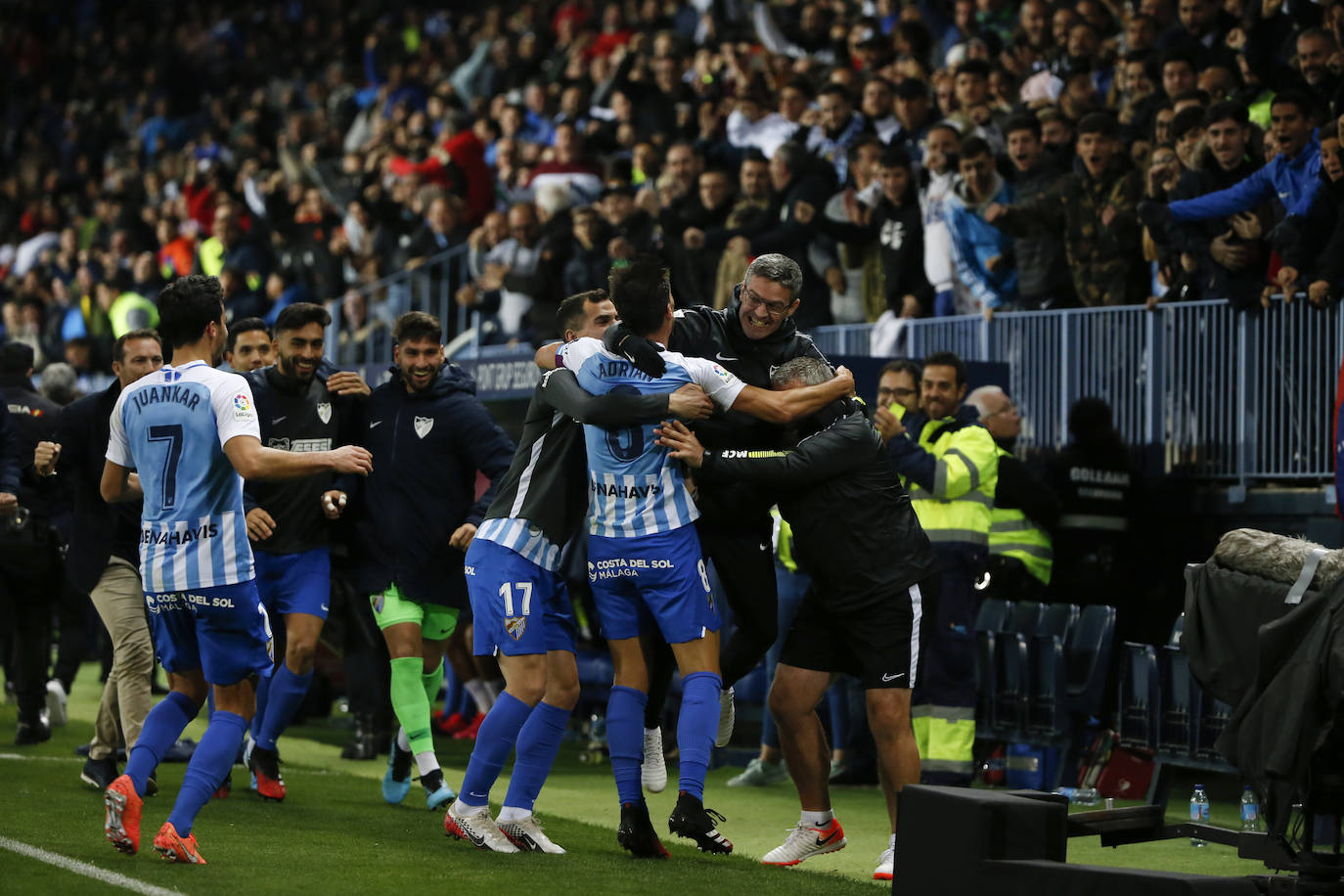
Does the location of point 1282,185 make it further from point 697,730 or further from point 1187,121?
point 697,730

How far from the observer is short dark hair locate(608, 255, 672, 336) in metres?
6.57

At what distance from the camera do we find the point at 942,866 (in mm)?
5254

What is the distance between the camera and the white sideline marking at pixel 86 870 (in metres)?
5.66

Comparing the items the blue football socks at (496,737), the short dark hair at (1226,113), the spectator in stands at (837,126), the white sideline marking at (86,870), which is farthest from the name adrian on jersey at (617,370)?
the spectator in stands at (837,126)

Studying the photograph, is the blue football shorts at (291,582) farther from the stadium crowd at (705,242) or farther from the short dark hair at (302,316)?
the short dark hair at (302,316)

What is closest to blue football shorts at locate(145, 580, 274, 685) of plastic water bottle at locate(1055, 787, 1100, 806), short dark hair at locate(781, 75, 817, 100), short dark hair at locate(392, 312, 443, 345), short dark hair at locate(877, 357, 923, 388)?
short dark hair at locate(392, 312, 443, 345)

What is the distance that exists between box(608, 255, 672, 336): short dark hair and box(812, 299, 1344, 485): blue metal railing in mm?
4719

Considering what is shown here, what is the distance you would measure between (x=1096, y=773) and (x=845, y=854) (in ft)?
7.51

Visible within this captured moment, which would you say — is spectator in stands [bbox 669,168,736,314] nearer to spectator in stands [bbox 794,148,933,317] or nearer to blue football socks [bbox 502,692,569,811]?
spectator in stands [bbox 794,148,933,317]

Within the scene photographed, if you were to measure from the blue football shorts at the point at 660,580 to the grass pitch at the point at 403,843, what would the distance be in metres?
0.90

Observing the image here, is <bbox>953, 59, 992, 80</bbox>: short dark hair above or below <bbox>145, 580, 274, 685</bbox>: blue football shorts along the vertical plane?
above

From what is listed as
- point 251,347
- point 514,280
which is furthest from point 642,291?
point 514,280

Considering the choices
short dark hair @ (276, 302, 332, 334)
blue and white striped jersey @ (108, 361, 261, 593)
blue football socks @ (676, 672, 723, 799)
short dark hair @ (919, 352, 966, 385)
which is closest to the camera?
blue and white striped jersey @ (108, 361, 261, 593)

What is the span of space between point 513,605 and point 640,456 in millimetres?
744
